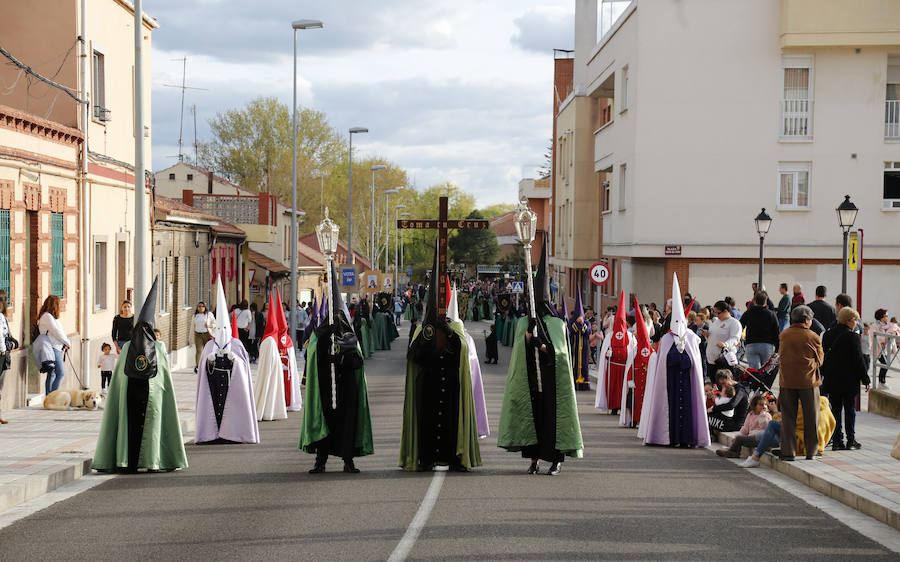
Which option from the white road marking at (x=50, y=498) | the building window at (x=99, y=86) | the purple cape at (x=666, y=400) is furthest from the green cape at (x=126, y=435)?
the building window at (x=99, y=86)

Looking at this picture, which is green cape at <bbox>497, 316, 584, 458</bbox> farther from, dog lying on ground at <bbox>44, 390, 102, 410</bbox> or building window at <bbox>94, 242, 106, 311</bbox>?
building window at <bbox>94, 242, 106, 311</bbox>

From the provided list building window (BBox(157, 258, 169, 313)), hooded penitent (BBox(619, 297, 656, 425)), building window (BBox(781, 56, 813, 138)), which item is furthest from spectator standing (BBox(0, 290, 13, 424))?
building window (BBox(781, 56, 813, 138))

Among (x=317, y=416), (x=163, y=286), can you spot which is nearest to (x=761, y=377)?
(x=317, y=416)

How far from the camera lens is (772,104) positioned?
34125 millimetres

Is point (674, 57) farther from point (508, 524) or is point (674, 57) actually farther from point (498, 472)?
point (508, 524)

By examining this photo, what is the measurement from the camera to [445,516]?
31.4 feet

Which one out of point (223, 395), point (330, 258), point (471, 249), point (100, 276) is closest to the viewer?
point (330, 258)

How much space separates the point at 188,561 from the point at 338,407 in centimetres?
422

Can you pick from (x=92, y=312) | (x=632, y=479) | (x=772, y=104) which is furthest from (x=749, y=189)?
(x=632, y=479)

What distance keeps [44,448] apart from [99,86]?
1217 centimetres

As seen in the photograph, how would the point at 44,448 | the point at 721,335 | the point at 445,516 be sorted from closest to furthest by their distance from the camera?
the point at 445,516, the point at 44,448, the point at 721,335

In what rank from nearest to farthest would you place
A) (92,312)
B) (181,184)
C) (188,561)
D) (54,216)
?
(188,561), (54,216), (92,312), (181,184)

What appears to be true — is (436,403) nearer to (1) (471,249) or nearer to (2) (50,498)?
(2) (50,498)

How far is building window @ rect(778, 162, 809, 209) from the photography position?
34.4 metres
